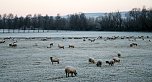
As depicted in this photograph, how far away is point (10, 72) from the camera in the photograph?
23172 millimetres

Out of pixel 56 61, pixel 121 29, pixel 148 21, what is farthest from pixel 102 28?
pixel 56 61

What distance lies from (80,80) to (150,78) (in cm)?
466

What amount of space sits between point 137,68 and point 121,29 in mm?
146915

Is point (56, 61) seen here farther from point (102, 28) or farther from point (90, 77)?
point (102, 28)

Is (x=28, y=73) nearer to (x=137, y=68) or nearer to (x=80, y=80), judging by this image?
(x=80, y=80)

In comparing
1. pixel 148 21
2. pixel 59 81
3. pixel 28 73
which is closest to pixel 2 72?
pixel 28 73

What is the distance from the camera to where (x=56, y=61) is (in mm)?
28938

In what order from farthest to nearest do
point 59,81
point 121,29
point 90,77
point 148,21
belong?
point 121,29
point 148,21
point 90,77
point 59,81

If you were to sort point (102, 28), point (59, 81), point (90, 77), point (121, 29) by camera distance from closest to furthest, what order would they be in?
point (59, 81)
point (90, 77)
point (121, 29)
point (102, 28)

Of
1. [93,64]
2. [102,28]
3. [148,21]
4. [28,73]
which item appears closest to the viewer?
[28,73]

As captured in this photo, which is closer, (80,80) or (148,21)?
(80,80)

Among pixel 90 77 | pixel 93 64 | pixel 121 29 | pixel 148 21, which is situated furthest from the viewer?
pixel 121 29

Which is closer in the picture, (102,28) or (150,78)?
(150,78)

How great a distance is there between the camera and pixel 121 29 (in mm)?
170250
